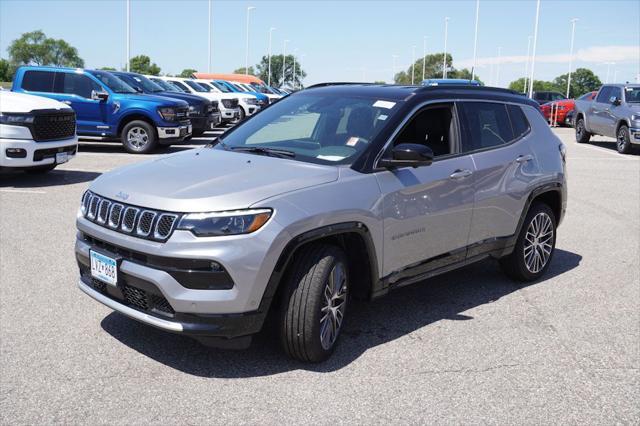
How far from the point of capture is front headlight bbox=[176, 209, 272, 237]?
3.69 m

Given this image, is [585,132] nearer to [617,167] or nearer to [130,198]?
[617,167]

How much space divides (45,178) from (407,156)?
344 inches

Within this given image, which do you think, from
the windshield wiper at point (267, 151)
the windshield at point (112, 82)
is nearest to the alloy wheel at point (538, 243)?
the windshield wiper at point (267, 151)

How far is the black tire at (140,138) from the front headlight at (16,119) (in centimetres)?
514

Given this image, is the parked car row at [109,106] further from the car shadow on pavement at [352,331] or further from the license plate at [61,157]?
the car shadow on pavement at [352,331]

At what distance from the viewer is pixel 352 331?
4.84 m

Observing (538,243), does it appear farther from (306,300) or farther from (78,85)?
(78,85)

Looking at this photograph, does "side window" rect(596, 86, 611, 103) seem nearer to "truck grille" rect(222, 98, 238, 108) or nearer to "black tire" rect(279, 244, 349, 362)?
"truck grille" rect(222, 98, 238, 108)

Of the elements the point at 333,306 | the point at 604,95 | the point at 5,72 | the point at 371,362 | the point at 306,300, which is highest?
the point at 5,72

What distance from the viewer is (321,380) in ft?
13.2

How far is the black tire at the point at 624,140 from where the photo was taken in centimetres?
1906

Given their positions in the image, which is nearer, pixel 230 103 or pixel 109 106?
pixel 109 106

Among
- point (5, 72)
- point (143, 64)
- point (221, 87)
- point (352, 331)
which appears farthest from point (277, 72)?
point (352, 331)

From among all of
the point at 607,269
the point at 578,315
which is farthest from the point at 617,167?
the point at 578,315
